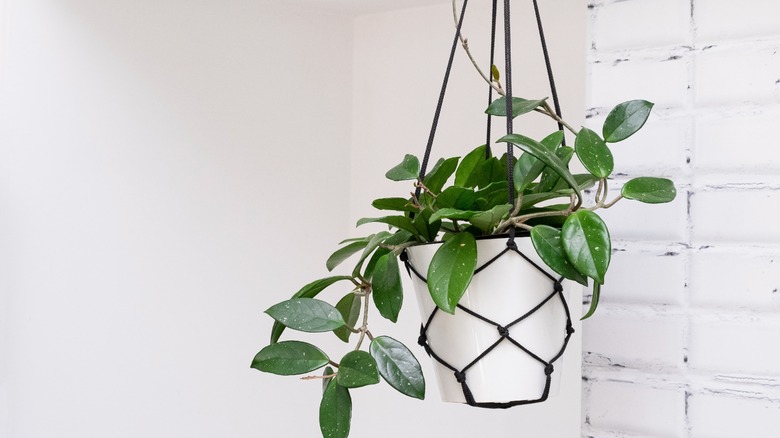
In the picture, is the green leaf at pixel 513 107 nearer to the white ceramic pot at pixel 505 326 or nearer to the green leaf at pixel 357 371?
the white ceramic pot at pixel 505 326

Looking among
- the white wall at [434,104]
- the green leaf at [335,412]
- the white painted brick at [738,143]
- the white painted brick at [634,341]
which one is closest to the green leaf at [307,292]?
the green leaf at [335,412]

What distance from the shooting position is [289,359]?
0.73m

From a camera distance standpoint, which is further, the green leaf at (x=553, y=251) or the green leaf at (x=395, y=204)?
the green leaf at (x=395, y=204)

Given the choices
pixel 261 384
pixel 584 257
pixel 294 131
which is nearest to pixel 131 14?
pixel 294 131

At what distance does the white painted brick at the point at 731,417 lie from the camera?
86cm

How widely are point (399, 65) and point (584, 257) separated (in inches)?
88.6

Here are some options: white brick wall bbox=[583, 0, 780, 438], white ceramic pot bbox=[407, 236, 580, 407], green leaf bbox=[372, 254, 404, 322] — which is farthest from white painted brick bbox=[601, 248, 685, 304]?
green leaf bbox=[372, 254, 404, 322]

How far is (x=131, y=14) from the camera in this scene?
2184mm

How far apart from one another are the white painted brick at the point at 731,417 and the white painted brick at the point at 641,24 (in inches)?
16.2

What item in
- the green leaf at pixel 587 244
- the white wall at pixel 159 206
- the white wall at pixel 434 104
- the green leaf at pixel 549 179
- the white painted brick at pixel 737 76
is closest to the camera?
the green leaf at pixel 587 244

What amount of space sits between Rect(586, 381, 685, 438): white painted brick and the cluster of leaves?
0.21 meters

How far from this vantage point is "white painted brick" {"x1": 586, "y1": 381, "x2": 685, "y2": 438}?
914 millimetres

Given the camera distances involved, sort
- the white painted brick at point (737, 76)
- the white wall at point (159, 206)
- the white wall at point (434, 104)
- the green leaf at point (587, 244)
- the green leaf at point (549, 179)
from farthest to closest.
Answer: the white wall at point (434, 104)
the white wall at point (159, 206)
the white painted brick at point (737, 76)
the green leaf at point (549, 179)
the green leaf at point (587, 244)

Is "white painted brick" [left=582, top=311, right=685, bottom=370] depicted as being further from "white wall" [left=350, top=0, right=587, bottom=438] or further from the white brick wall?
"white wall" [left=350, top=0, right=587, bottom=438]
